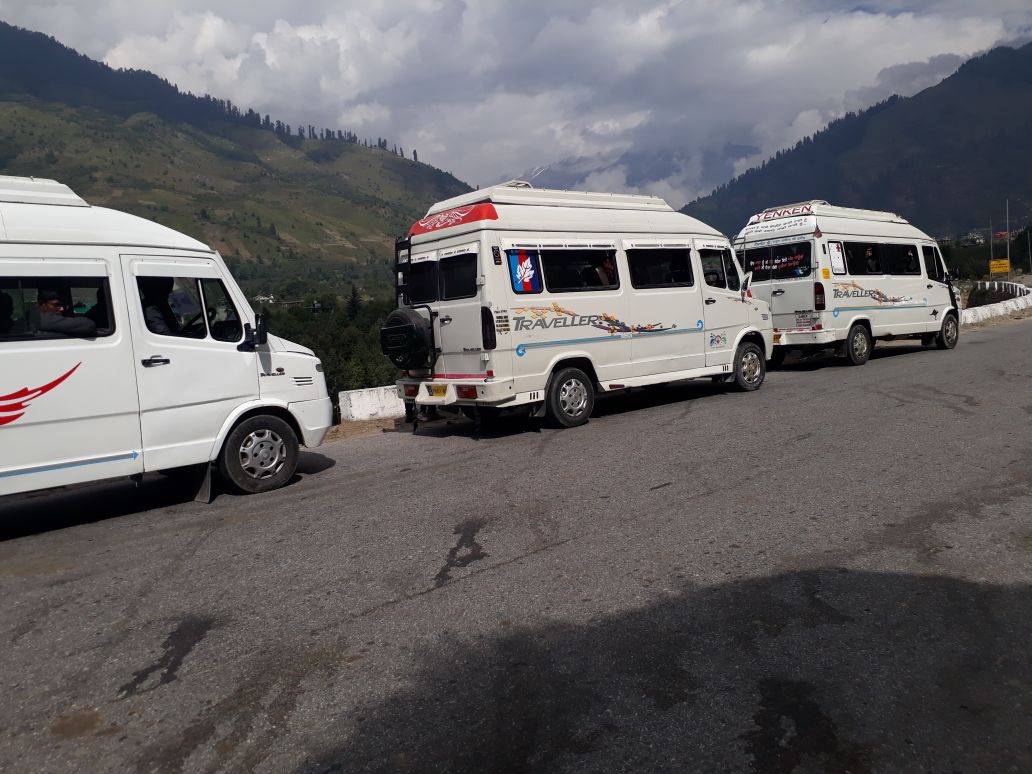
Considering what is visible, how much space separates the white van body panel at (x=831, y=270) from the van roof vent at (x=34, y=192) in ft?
38.0

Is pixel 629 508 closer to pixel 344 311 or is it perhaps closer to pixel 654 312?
pixel 654 312

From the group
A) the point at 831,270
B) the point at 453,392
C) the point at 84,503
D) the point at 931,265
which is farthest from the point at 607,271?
the point at 931,265

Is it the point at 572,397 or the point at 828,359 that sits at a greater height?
the point at 572,397

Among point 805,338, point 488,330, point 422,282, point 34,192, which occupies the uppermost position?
point 34,192

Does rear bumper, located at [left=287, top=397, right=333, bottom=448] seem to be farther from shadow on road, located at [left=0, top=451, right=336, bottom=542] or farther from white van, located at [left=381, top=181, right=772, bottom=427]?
white van, located at [left=381, top=181, right=772, bottom=427]

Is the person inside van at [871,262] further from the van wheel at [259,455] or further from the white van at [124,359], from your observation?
the van wheel at [259,455]

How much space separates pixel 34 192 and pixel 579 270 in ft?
19.3

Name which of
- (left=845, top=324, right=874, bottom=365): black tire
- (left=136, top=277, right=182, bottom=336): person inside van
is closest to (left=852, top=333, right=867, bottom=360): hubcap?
(left=845, top=324, right=874, bottom=365): black tire

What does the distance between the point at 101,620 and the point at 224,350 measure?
121 inches

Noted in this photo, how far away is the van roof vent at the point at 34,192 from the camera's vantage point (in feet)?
19.8

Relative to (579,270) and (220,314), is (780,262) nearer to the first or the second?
(579,270)

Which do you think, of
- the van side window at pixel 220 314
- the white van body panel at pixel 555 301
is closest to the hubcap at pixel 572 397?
the white van body panel at pixel 555 301

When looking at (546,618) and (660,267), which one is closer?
(546,618)

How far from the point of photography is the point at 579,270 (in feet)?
32.5
